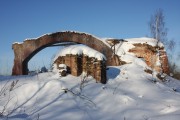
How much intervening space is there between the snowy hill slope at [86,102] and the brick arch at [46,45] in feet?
23.1

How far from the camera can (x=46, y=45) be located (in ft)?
59.7

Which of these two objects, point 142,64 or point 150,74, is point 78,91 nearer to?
point 150,74

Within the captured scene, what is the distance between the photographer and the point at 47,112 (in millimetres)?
6215

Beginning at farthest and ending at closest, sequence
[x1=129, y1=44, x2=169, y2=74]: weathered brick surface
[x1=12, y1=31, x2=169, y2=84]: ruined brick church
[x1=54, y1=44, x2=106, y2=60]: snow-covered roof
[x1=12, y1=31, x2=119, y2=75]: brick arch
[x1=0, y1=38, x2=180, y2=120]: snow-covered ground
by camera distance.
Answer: [x1=12, y1=31, x2=119, y2=75]: brick arch → [x1=129, y1=44, x2=169, y2=74]: weathered brick surface → [x1=12, y1=31, x2=169, y2=84]: ruined brick church → [x1=54, y1=44, x2=106, y2=60]: snow-covered roof → [x1=0, y1=38, x2=180, y2=120]: snow-covered ground

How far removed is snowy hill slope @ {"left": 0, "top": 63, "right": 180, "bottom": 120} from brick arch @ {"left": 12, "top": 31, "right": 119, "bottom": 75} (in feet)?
23.1

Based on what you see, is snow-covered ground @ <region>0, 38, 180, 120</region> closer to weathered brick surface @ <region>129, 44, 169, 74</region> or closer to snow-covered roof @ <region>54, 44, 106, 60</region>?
snow-covered roof @ <region>54, 44, 106, 60</region>

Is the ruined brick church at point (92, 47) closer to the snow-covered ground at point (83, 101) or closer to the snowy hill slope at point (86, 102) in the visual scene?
the snow-covered ground at point (83, 101)

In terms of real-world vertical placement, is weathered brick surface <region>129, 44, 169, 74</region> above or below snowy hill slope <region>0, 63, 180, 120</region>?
above

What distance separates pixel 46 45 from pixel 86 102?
11349 mm

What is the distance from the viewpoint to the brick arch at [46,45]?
16744 mm

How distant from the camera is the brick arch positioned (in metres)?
16.7

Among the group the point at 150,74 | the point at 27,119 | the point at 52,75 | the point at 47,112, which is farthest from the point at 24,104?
the point at 150,74

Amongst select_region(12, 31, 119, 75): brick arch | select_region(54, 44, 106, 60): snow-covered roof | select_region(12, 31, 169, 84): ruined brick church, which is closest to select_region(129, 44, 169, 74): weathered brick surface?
select_region(12, 31, 169, 84): ruined brick church

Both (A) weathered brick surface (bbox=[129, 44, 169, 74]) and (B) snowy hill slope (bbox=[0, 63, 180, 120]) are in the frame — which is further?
(A) weathered brick surface (bbox=[129, 44, 169, 74])
